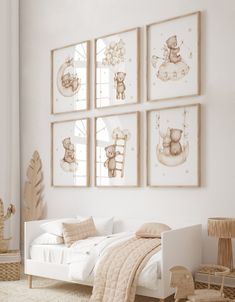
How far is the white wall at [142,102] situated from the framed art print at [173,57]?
0.25 ft

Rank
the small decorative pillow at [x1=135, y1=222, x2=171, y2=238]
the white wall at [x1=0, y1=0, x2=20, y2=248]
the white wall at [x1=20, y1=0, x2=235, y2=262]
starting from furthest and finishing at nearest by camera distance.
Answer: the white wall at [x1=0, y1=0, x2=20, y2=248]
the white wall at [x1=20, y1=0, x2=235, y2=262]
the small decorative pillow at [x1=135, y1=222, x2=171, y2=238]

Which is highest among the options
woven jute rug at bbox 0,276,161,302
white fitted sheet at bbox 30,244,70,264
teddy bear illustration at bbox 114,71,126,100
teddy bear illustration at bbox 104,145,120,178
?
teddy bear illustration at bbox 114,71,126,100

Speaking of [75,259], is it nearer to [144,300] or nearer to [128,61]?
[144,300]

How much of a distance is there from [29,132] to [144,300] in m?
2.81

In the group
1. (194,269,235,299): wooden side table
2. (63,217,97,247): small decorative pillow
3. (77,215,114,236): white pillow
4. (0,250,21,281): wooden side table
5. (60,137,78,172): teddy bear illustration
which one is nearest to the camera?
(194,269,235,299): wooden side table

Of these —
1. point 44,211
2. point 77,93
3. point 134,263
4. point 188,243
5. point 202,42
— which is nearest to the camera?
point 134,263

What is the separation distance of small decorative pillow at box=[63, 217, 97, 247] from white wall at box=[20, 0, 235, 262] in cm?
48

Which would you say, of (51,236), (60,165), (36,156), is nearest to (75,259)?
(51,236)

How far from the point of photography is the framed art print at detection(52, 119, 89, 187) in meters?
5.12

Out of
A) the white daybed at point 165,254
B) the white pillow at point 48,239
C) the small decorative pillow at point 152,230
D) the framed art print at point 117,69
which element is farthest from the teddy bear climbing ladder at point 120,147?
the white pillow at point 48,239

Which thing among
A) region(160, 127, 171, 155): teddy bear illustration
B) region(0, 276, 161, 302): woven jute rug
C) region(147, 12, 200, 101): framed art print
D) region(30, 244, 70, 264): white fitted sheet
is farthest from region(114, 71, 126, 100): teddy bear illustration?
region(0, 276, 161, 302): woven jute rug

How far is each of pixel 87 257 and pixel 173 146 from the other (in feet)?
4.61

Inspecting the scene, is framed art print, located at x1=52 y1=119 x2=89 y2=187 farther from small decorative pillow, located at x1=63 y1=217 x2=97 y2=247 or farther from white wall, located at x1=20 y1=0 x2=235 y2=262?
small decorative pillow, located at x1=63 y1=217 x2=97 y2=247

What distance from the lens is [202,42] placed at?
169 inches
